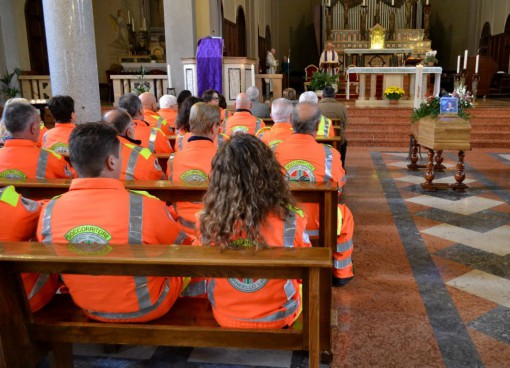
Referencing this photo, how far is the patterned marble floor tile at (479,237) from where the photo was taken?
3672 mm

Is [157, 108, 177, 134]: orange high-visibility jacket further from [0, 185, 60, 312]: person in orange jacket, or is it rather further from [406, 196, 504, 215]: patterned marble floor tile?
[0, 185, 60, 312]: person in orange jacket

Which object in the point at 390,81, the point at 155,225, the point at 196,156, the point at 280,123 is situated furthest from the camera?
the point at 390,81

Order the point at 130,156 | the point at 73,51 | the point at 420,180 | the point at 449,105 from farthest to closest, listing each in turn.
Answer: the point at 420,180
the point at 449,105
the point at 73,51
the point at 130,156

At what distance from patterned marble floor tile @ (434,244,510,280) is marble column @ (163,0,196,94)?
7.64 m

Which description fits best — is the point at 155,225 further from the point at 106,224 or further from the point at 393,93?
the point at 393,93

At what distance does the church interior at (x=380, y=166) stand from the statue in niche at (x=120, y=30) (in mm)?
34

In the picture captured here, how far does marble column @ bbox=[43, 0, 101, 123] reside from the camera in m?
4.74

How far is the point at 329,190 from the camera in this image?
93.4 inches

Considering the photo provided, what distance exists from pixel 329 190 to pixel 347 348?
2.55 ft

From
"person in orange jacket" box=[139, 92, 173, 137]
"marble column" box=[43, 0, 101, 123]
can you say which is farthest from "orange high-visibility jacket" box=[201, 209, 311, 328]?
"marble column" box=[43, 0, 101, 123]

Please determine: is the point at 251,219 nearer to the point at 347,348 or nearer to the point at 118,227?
the point at 118,227

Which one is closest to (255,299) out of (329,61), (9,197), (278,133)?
(9,197)

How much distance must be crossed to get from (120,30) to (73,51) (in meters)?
10.7

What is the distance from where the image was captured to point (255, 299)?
1.87 metres
